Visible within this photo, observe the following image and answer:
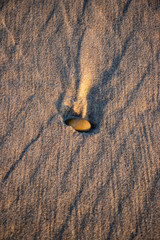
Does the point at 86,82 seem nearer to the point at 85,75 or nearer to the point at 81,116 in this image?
the point at 85,75

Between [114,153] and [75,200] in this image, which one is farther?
[114,153]

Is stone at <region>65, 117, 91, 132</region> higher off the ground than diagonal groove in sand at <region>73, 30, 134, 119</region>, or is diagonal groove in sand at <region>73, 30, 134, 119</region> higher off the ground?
diagonal groove in sand at <region>73, 30, 134, 119</region>

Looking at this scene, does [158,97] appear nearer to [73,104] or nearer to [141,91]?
[141,91]

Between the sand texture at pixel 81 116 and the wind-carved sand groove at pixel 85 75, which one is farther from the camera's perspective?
the wind-carved sand groove at pixel 85 75

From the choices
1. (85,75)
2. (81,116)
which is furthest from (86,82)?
(81,116)

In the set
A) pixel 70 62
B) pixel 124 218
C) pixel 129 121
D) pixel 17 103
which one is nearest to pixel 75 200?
pixel 124 218

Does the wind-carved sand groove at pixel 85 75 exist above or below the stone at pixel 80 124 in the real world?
above

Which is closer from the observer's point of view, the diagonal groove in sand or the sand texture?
the sand texture
